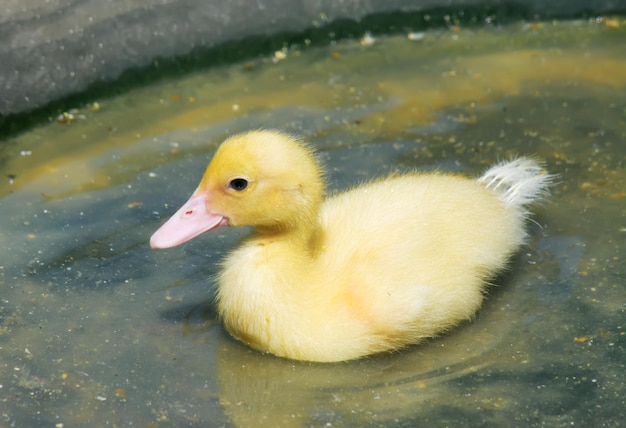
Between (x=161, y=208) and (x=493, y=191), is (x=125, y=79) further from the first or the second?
(x=493, y=191)

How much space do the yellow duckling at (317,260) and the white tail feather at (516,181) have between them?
49cm

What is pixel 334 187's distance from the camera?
4848 millimetres

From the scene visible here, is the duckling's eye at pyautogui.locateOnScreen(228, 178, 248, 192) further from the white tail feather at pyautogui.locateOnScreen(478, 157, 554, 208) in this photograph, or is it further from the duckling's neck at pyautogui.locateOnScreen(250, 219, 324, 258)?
the white tail feather at pyautogui.locateOnScreen(478, 157, 554, 208)

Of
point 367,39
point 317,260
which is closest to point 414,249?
point 317,260

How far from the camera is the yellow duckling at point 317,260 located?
144 inches

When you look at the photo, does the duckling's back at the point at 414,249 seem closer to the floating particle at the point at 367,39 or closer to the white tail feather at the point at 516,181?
the white tail feather at the point at 516,181

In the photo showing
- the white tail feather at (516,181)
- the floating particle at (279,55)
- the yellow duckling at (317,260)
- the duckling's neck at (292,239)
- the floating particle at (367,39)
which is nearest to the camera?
the yellow duckling at (317,260)

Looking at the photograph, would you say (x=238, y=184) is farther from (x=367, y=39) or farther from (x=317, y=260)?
(x=367, y=39)

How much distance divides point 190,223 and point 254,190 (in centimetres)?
26

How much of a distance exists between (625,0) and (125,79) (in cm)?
305

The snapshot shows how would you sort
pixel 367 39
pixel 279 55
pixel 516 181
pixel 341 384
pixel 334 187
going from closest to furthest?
pixel 341 384 → pixel 516 181 → pixel 334 187 → pixel 279 55 → pixel 367 39

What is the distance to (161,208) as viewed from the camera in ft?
15.4

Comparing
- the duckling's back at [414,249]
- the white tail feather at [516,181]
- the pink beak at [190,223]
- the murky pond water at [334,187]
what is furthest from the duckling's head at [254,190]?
the white tail feather at [516,181]

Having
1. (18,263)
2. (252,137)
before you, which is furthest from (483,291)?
(18,263)
